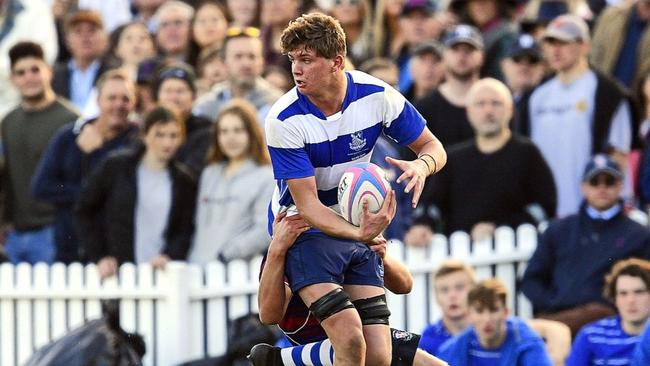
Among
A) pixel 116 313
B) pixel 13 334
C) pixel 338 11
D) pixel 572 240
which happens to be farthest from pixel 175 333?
pixel 338 11

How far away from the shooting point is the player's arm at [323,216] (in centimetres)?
895

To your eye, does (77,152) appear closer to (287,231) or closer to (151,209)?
(151,209)

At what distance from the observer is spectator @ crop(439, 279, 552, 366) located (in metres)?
12.0

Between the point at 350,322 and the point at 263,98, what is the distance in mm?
5800

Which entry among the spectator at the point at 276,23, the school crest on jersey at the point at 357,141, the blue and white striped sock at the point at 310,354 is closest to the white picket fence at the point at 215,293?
the spectator at the point at 276,23

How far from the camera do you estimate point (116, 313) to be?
45.2 ft

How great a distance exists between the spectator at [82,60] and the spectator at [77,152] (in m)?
2.06

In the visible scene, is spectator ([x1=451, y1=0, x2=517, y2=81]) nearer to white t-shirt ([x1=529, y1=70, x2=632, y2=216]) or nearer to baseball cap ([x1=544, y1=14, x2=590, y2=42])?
baseball cap ([x1=544, y1=14, x2=590, y2=42])

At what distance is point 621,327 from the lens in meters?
12.3

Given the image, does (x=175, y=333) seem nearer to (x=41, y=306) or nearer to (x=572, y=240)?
(x=41, y=306)

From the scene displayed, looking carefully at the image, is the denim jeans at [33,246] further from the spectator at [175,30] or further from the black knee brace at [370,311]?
the black knee brace at [370,311]

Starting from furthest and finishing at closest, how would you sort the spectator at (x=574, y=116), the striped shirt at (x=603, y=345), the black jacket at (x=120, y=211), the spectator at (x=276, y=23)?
1. the spectator at (x=276, y=23)
2. the spectator at (x=574, y=116)
3. the black jacket at (x=120, y=211)
4. the striped shirt at (x=603, y=345)

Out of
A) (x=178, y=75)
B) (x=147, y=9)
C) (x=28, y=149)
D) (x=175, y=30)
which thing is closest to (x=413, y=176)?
(x=178, y=75)

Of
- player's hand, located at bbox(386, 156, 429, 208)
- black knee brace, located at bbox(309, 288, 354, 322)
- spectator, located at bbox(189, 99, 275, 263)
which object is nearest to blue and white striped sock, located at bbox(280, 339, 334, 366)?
black knee brace, located at bbox(309, 288, 354, 322)
